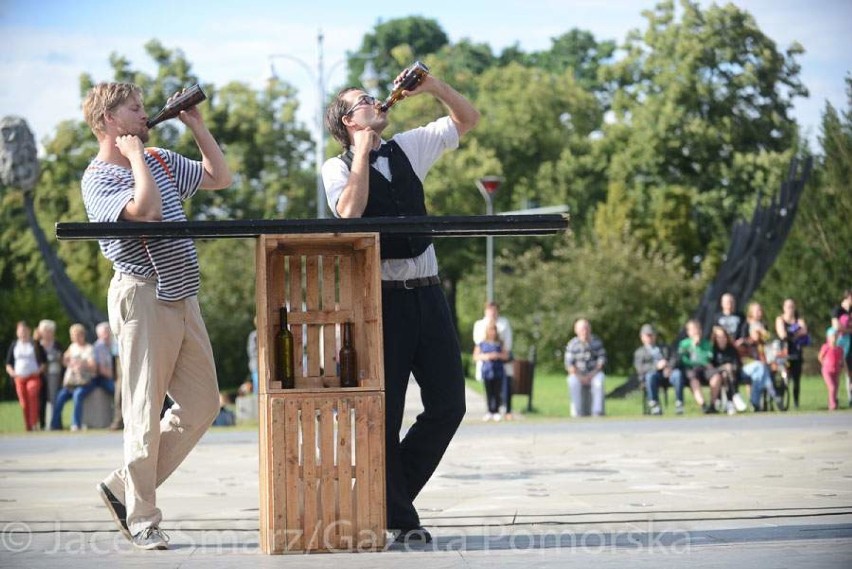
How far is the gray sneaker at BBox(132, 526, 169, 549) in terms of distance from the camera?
6586 mm

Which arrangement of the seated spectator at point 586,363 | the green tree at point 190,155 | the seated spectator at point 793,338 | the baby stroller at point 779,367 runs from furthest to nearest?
the green tree at point 190,155
the seated spectator at point 793,338
the baby stroller at point 779,367
the seated spectator at point 586,363

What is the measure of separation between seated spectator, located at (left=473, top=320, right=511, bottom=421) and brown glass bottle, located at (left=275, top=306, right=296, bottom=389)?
13074 millimetres

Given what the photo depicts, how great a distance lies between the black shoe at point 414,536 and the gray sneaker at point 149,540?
109 cm

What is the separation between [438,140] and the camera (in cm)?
701

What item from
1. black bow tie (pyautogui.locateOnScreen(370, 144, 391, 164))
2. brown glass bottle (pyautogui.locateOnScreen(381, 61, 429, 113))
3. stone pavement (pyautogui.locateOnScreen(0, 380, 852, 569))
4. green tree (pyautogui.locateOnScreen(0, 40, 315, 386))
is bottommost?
stone pavement (pyautogui.locateOnScreen(0, 380, 852, 569))

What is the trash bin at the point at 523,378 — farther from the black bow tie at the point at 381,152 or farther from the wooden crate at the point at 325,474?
the wooden crate at the point at 325,474

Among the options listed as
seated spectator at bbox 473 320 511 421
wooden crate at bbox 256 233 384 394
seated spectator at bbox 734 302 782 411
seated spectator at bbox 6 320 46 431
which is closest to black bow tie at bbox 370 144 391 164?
wooden crate at bbox 256 233 384 394

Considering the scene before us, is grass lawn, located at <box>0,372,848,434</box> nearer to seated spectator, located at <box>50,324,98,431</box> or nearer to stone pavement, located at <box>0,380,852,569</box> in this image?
seated spectator, located at <box>50,324,98,431</box>

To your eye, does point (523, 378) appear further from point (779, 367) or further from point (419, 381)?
point (419, 381)

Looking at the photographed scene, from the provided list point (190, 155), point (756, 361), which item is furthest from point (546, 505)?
point (190, 155)

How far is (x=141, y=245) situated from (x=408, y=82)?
1463 millimetres

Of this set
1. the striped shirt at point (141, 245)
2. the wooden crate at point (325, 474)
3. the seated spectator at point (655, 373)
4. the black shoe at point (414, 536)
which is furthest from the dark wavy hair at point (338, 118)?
the seated spectator at point (655, 373)

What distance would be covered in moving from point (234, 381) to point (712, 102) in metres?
22.9

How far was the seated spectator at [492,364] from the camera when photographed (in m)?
19.6
